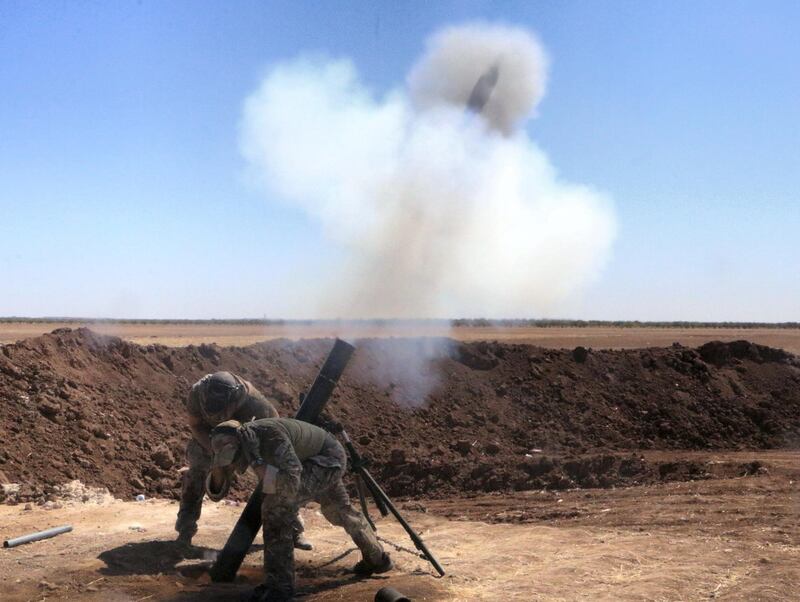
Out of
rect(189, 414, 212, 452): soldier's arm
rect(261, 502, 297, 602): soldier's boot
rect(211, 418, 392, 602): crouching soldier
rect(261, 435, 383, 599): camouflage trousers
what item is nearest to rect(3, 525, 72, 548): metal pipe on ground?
rect(189, 414, 212, 452): soldier's arm

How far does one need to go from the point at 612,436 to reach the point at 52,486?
35.9 feet

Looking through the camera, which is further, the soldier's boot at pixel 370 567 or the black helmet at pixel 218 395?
the black helmet at pixel 218 395

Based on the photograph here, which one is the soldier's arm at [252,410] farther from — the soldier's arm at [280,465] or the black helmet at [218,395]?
the soldier's arm at [280,465]

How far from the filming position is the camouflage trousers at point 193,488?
7.86m

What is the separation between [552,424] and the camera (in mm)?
17141

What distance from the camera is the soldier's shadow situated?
7.09 metres

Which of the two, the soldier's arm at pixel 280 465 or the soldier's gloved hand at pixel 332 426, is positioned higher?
the soldier's gloved hand at pixel 332 426

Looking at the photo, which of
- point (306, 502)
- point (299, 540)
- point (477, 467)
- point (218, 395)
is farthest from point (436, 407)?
point (306, 502)

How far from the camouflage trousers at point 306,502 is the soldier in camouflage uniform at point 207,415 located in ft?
3.51

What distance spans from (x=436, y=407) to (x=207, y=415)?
1047cm

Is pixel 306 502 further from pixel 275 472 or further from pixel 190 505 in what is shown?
pixel 190 505

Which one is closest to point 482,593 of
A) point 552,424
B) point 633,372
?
point 552,424

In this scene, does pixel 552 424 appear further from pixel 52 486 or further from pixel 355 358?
pixel 52 486

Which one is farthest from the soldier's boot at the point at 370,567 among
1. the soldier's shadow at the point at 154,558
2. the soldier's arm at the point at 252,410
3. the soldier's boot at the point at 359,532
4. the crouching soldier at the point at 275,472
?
the soldier's arm at the point at 252,410
